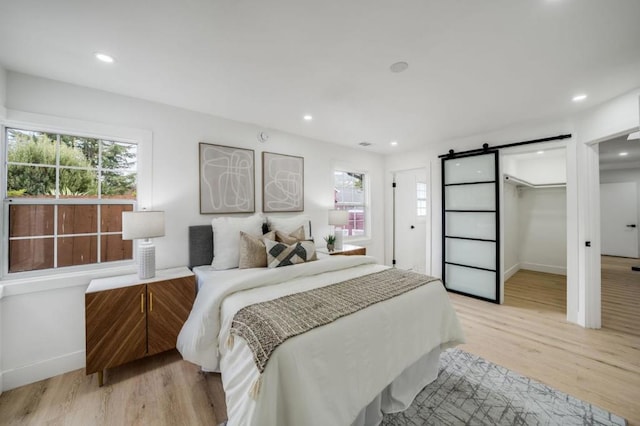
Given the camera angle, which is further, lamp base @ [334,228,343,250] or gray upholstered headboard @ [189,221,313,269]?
lamp base @ [334,228,343,250]

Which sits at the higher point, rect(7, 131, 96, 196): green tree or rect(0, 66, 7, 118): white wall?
rect(0, 66, 7, 118): white wall

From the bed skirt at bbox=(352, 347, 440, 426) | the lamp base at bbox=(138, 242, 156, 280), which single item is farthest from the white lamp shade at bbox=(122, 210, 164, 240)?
the bed skirt at bbox=(352, 347, 440, 426)

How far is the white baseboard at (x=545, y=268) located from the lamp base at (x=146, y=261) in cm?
728

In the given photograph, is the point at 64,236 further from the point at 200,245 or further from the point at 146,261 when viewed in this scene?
the point at 200,245

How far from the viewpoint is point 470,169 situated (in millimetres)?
3982

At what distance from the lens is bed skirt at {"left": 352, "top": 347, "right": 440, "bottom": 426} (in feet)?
5.24

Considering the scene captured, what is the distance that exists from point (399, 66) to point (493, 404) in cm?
271

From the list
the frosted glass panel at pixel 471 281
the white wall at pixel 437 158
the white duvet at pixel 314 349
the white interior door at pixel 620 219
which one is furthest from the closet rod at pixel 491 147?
the white interior door at pixel 620 219

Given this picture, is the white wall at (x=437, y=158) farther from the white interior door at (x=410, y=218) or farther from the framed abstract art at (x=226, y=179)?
the framed abstract art at (x=226, y=179)

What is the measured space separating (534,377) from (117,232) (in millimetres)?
4160

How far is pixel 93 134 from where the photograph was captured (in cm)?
239

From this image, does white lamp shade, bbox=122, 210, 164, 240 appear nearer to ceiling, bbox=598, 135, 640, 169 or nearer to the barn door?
the barn door

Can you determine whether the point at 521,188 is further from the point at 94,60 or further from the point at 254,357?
the point at 94,60

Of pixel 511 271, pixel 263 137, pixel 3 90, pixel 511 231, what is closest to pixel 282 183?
pixel 263 137
